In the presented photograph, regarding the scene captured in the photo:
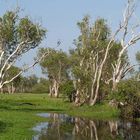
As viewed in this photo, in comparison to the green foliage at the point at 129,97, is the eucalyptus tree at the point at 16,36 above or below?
above

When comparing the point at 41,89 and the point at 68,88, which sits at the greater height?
the point at 41,89

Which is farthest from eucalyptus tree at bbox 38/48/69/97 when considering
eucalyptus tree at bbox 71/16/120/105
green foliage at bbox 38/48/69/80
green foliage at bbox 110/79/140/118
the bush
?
green foliage at bbox 110/79/140/118

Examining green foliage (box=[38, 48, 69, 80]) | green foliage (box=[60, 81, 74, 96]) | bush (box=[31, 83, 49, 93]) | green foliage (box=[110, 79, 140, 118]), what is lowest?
green foliage (box=[110, 79, 140, 118])

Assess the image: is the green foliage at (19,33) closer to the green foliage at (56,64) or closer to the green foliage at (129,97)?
the green foliage at (129,97)

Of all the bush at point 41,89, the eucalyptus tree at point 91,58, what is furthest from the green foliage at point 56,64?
the bush at point 41,89

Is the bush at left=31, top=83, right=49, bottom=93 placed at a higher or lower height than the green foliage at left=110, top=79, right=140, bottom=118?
higher

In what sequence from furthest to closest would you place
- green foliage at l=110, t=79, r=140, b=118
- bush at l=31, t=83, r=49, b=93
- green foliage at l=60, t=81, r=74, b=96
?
bush at l=31, t=83, r=49, b=93
green foliage at l=60, t=81, r=74, b=96
green foliage at l=110, t=79, r=140, b=118

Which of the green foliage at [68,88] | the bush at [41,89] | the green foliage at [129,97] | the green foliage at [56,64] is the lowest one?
the green foliage at [129,97]

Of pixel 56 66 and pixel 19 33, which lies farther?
pixel 56 66

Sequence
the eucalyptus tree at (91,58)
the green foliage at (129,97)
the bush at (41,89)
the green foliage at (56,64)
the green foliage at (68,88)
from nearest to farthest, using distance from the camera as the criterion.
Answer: the green foliage at (129,97) < the eucalyptus tree at (91,58) < the green foliage at (68,88) < the green foliage at (56,64) < the bush at (41,89)

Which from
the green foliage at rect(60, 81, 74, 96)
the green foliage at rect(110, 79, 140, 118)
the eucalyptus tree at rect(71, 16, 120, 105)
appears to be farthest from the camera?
the green foliage at rect(60, 81, 74, 96)

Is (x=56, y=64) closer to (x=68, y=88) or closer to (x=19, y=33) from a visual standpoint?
(x=68, y=88)

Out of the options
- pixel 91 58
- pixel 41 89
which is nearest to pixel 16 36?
pixel 91 58

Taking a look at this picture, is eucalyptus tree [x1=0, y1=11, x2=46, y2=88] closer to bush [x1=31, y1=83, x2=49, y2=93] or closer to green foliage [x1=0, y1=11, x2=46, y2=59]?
green foliage [x1=0, y1=11, x2=46, y2=59]
